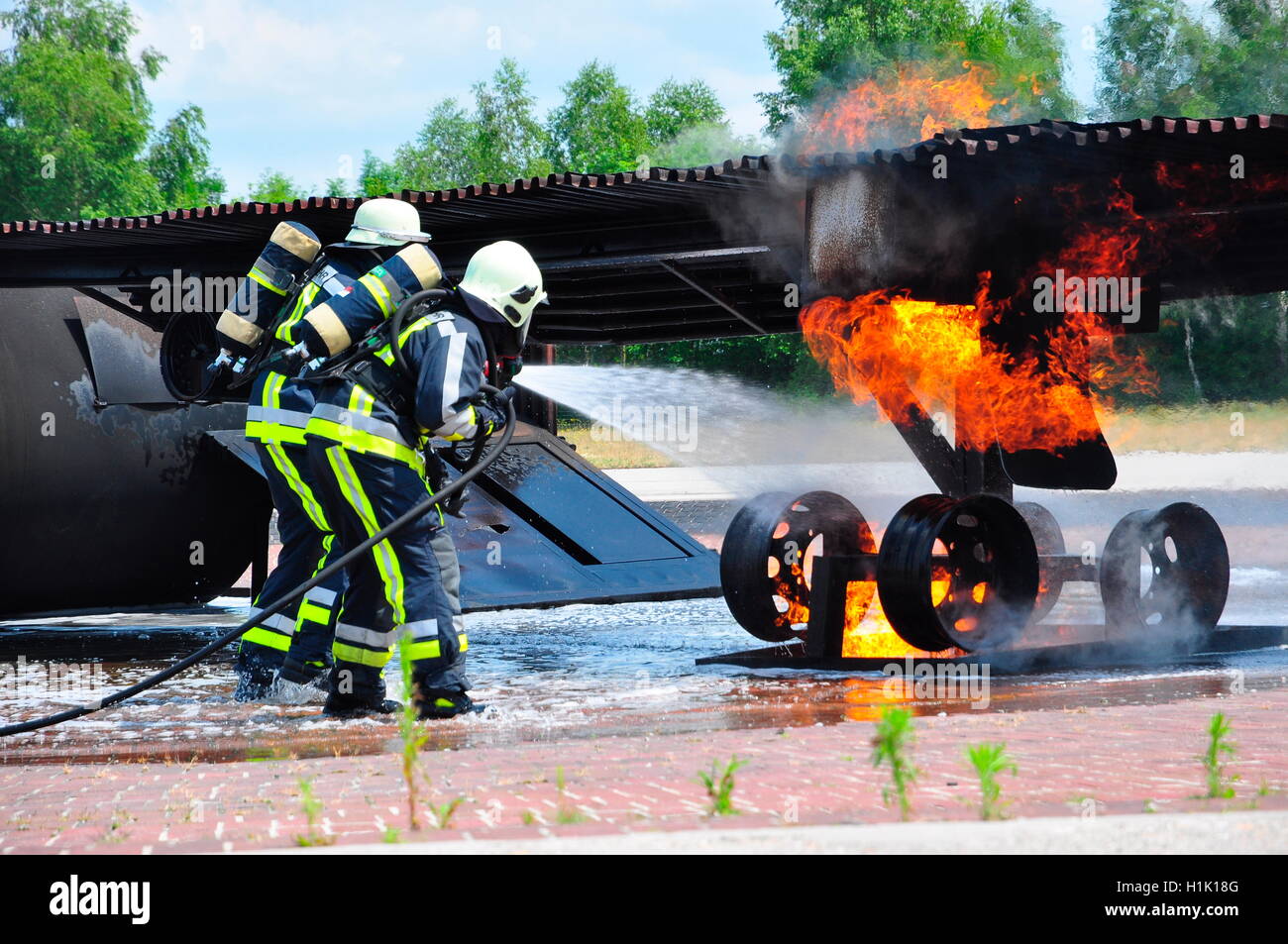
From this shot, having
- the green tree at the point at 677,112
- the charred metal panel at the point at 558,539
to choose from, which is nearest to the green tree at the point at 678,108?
the green tree at the point at 677,112

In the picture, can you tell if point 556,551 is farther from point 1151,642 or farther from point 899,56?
point 899,56

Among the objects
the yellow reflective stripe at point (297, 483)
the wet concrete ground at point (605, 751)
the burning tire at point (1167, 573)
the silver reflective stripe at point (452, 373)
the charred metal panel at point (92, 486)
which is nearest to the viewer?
the wet concrete ground at point (605, 751)

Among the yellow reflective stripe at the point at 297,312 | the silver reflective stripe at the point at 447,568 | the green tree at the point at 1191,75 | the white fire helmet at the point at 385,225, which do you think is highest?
the green tree at the point at 1191,75

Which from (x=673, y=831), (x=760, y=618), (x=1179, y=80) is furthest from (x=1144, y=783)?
(x=1179, y=80)

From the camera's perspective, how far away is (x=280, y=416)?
23.2ft

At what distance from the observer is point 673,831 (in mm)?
3604

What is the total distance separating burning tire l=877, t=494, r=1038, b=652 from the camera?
7738 mm

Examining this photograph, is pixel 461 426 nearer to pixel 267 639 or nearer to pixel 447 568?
pixel 447 568

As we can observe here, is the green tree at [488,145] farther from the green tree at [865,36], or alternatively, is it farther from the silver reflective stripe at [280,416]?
the silver reflective stripe at [280,416]

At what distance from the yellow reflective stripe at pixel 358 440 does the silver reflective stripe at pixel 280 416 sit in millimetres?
236

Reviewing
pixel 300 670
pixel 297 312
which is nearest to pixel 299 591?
pixel 300 670

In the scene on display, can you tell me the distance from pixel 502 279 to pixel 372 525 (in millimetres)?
1276

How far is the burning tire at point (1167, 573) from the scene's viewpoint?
8.84 m

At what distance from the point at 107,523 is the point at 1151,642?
697cm
